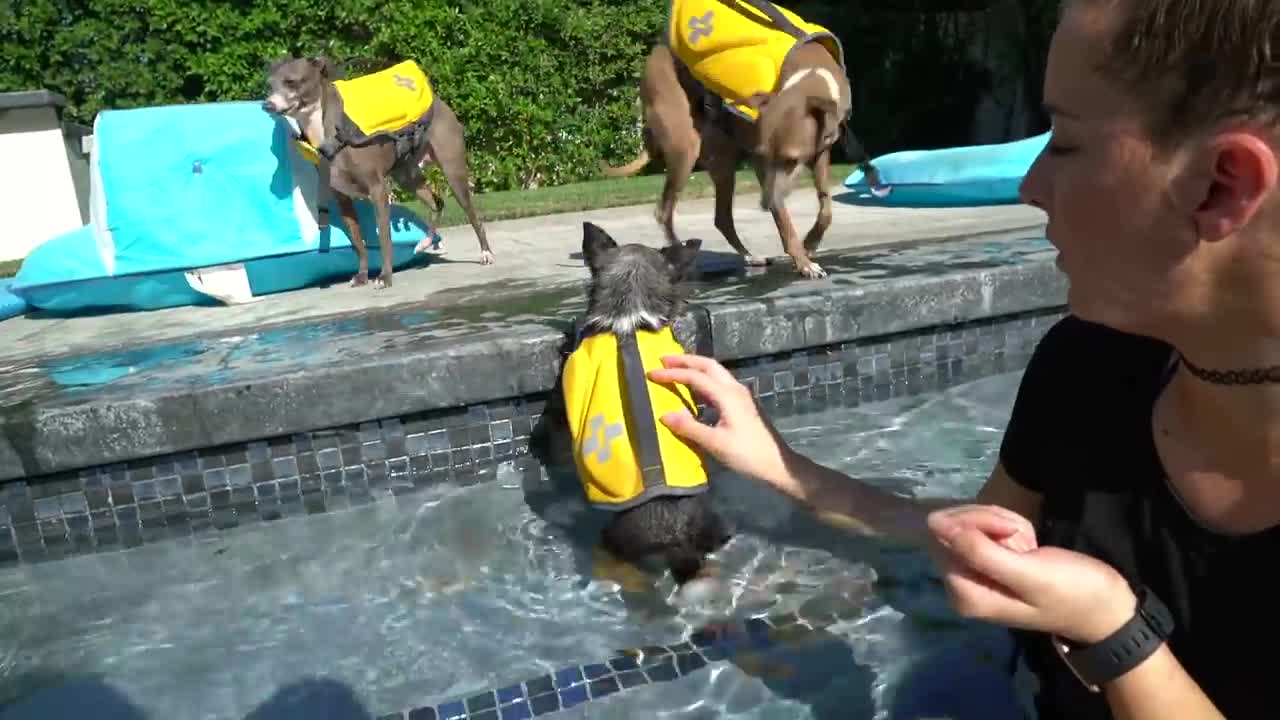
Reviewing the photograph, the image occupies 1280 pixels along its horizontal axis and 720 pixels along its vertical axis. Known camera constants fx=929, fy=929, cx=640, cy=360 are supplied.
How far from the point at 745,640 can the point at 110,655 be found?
6.34 ft

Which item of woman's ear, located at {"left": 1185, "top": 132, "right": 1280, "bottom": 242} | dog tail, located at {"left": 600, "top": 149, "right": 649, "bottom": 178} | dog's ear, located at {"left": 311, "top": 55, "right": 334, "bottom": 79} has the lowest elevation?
dog tail, located at {"left": 600, "top": 149, "right": 649, "bottom": 178}

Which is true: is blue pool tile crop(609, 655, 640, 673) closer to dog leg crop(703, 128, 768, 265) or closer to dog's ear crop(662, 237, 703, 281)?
dog's ear crop(662, 237, 703, 281)

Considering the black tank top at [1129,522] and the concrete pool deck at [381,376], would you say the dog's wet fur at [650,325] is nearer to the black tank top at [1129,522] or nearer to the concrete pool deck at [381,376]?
the concrete pool deck at [381,376]

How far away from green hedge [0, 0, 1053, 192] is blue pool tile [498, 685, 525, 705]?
1000 centimetres

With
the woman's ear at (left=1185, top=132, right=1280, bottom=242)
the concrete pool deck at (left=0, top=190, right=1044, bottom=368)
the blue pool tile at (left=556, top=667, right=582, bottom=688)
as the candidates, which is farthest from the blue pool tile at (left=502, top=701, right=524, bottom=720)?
the concrete pool deck at (left=0, top=190, right=1044, bottom=368)

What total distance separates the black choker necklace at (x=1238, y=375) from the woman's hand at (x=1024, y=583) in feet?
1.02

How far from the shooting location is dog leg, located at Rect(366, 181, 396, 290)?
5891mm

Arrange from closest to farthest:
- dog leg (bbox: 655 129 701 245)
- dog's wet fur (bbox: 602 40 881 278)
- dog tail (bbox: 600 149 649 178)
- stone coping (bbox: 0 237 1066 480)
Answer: stone coping (bbox: 0 237 1066 480) < dog's wet fur (bbox: 602 40 881 278) < dog leg (bbox: 655 129 701 245) < dog tail (bbox: 600 149 649 178)

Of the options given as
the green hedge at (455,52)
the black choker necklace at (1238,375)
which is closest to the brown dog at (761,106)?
the black choker necklace at (1238,375)

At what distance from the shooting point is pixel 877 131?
53.0 feet

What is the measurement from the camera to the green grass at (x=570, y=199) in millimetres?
9594

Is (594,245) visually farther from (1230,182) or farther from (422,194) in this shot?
(422,194)

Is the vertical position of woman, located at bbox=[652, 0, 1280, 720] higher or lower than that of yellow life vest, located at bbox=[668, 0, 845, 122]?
lower

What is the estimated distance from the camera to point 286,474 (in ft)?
11.9
